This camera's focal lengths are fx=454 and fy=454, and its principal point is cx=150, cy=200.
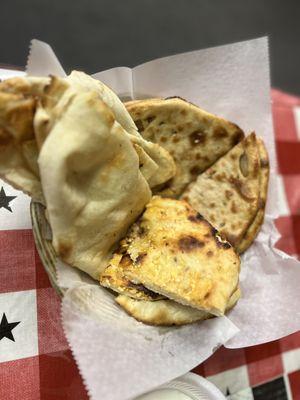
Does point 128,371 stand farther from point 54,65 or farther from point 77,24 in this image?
point 77,24

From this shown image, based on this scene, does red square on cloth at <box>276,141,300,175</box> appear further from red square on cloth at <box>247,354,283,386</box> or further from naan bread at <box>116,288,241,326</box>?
naan bread at <box>116,288,241,326</box>

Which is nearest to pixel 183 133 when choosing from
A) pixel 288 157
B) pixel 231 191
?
pixel 231 191

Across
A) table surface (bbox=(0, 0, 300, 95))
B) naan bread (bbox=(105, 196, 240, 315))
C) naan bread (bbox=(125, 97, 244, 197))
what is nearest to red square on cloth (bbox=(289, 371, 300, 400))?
naan bread (bbox=(105, 196, 240, 315))

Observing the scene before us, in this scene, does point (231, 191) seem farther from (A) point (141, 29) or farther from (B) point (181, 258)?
(A) point (141, 29)

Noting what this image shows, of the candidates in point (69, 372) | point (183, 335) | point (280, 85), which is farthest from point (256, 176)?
point (280, 85)

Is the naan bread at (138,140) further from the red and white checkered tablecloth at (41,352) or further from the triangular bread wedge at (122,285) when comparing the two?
the red and white checkered tablecloth at (41,352)

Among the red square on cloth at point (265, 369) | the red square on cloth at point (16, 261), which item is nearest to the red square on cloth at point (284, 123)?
the red square on cloth at point (265, 369)
